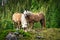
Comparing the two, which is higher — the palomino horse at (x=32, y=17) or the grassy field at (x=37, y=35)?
the palomino horse at (x=32, y=17)

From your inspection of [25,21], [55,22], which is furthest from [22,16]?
[55,22]

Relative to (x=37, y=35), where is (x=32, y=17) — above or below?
above

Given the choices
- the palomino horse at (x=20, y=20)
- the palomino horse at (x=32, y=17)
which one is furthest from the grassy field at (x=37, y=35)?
the palomino horse at (x=32, y=17)

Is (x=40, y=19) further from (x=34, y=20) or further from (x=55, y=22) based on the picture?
(x=55, y=22)

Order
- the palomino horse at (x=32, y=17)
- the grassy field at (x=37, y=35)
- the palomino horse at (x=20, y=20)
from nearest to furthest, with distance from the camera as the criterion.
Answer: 1. the grassy field at (x=37, y=35)
2. the palomino horse at (x=20, y=20)
3. the palomino horse at (x=32, y=17)

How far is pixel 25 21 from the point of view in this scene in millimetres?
8617

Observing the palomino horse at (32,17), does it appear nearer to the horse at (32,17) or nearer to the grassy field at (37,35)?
the horse at (32,17)

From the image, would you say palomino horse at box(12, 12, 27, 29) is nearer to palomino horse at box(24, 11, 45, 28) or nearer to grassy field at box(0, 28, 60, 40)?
palomino horse at box(24, 11, 45, 28)

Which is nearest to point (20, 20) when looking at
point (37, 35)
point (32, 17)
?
point (32, 17)

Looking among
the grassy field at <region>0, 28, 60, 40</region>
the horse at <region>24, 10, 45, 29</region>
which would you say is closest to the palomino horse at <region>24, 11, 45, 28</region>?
the horse at <region>24, 10, 45, 29</region>

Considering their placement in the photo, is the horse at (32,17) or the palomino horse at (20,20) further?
the horse at (32,17)

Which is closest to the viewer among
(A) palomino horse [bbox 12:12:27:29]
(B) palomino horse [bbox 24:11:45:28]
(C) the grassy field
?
(C) the grassy field

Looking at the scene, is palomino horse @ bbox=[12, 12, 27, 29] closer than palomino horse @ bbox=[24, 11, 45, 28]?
Yes

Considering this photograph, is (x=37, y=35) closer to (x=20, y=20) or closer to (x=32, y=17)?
(x=20, y=20)
